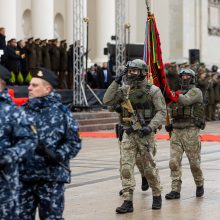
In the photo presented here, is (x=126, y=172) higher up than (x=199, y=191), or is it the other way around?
(x=126, y=172)

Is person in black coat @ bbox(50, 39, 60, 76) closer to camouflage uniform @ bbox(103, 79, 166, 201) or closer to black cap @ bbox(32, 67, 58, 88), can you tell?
camouflage uniform @ bbox(103, 79, 166, 201)

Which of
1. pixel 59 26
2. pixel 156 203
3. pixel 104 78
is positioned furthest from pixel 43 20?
pixel 156 203

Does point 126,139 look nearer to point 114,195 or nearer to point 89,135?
point 114,195

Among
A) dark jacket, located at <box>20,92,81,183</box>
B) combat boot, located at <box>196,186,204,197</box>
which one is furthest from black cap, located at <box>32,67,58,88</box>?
combat boot, located at <box>196,186,204,197</box>

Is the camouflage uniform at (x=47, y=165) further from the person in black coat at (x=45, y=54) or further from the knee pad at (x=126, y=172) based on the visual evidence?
the person in black coat at (x=45, y=54)

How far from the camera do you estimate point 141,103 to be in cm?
1045

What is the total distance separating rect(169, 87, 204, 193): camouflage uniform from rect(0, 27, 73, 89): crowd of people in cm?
1354

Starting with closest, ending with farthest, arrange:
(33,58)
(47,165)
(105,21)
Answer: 1. (47,165)
2. (33,58)
3. (105,21)

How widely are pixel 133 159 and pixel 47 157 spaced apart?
12.4ft

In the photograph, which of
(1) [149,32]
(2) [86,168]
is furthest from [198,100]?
(2) [86,168]

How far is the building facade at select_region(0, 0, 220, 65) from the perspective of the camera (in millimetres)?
38500

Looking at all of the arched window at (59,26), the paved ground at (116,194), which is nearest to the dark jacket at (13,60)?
the paved ground at (116,194)

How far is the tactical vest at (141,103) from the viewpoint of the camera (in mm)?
10430

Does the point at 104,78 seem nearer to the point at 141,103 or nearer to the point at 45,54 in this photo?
the point at 45,54
